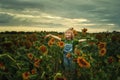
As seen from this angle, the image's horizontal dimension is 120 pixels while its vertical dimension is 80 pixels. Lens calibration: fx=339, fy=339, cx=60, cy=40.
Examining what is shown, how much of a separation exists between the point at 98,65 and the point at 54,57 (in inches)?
43.2

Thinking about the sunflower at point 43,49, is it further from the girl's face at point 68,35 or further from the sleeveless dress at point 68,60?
the girl's face at point 68,35

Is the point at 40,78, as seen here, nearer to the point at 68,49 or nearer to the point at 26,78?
the point at 26,78

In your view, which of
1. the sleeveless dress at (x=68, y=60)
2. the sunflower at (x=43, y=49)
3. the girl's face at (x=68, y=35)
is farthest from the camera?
the girl's face at (x=68, y=35)

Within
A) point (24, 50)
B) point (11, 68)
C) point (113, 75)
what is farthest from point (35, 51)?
point (113, 75)

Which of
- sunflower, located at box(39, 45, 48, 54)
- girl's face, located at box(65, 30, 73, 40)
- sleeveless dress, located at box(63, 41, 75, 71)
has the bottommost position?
sleeveless dress, located at box(63, 41, 75, 71)

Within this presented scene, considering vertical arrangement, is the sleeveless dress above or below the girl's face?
below

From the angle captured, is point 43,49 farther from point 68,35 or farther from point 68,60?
point 68,35

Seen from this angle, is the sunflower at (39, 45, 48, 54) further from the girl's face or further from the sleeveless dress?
the girl's face

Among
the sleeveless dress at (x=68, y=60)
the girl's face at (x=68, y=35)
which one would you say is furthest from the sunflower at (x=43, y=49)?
the girl's face at (x=68, y=35)

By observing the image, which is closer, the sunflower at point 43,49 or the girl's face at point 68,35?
the sunflower at point 43,49

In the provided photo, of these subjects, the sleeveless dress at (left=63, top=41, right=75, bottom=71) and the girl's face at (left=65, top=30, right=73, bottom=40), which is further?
the girl's face at (left=65, top=30, right=73, bottom=40)

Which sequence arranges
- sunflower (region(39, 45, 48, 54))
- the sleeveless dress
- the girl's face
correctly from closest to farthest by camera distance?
1. sunflower (region(39, 45, 48, 54))
2. the sleeveless dress
3. the girl's face

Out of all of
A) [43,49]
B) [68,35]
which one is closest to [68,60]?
[68,35]

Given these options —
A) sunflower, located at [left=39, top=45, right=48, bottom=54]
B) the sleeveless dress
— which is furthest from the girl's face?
sunflower, located at [left=39, top=45, right=48, bottom=54]
